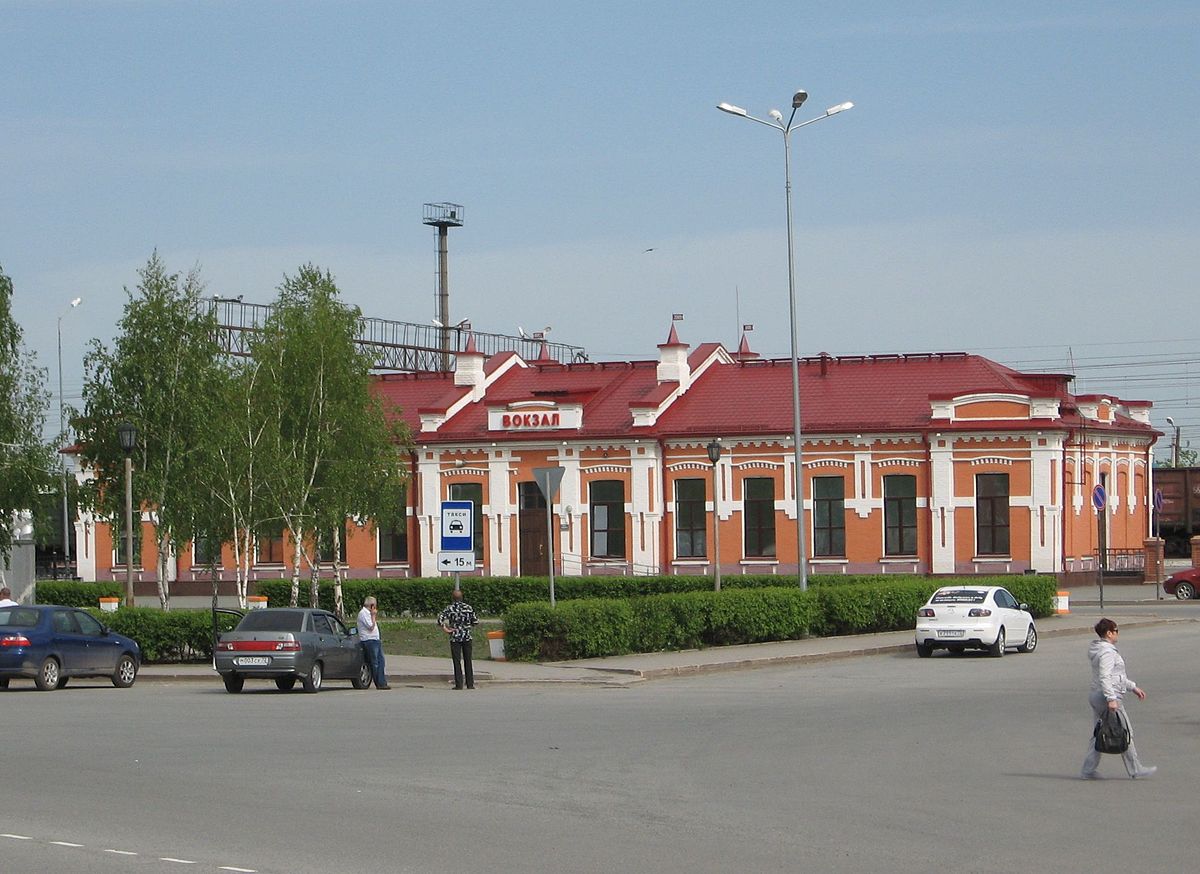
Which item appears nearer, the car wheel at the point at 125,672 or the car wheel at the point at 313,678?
the car wheel at the point at 313,678

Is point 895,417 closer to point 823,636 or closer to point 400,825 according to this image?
point 823,636

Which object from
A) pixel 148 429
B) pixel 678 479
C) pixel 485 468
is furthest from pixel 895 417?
pixel 148 429

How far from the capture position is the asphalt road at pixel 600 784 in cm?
1106

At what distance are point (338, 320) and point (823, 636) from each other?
17.1m

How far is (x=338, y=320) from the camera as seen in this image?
45188 mm

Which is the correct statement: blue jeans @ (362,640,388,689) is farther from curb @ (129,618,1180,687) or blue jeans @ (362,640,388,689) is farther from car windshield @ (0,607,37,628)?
car windshield @ (0,607,37,628)

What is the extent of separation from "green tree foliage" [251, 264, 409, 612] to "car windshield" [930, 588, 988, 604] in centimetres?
1839

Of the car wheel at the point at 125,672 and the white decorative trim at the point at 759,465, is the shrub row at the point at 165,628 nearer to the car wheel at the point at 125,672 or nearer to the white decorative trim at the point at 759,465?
the car wheel at the point at 125,672

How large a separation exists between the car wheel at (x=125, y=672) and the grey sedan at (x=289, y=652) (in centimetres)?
221

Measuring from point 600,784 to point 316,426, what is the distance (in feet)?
101

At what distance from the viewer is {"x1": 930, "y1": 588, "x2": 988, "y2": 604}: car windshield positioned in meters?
31.1

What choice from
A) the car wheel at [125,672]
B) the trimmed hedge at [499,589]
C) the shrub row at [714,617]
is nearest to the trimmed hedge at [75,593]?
the trimmed hedge at [499,589]

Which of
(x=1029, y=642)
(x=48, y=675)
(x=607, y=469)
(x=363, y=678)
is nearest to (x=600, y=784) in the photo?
(x=363, y=678)

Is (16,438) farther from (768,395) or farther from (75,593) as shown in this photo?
(768,395)
